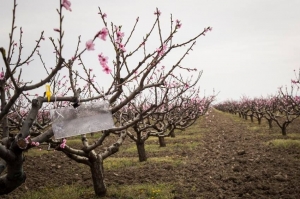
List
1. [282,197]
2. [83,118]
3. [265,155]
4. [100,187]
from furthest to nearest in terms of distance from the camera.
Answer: [265,155]
[100,187]
[282,197]
[83,118]

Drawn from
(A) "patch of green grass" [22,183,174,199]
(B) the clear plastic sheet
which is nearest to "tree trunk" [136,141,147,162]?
(A) "patch of green grass" [22,183,174,199]

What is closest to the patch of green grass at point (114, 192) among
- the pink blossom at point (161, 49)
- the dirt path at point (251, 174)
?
the dirt path at point (251, 174)

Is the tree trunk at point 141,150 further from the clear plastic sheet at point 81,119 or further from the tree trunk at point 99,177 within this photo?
the clear plastic sheet at point 81,119

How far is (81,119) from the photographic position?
9.12 feet

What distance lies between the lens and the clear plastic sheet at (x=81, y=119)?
271 centimetres

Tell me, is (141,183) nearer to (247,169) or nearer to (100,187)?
(100,187)

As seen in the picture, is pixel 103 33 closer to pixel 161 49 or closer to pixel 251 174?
pixel 161 49

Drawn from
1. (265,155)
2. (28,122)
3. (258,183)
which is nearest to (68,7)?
(28,122)

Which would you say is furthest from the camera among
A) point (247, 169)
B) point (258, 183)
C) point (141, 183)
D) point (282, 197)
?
point (247, 169)

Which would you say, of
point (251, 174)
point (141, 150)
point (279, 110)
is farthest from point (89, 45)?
point (279, 110)

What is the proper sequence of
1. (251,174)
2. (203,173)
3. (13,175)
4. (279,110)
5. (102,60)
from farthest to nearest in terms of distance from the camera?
(279,110) → (203,173) → (251,174) → (13,175) → (102,60)

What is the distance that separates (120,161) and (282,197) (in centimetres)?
678

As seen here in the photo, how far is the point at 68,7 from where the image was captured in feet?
7.23

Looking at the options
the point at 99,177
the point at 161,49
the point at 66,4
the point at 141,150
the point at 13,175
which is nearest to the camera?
the point at 66,4
